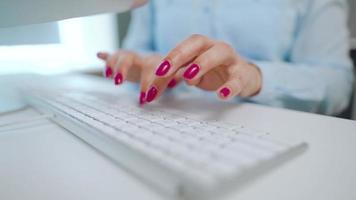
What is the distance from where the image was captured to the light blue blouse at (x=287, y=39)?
616 mm

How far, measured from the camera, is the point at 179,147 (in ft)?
0.65

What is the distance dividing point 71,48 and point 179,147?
88 centimetres

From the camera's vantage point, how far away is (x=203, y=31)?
89 cm

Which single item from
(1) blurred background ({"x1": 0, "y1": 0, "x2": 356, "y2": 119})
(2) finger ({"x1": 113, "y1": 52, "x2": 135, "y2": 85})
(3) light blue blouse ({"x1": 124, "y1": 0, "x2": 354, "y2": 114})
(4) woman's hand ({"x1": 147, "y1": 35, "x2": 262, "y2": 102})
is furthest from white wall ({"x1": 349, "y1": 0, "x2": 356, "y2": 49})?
(2) finger ({"x1": 113, "y1": 52, "x2": 135, "y2": 85})

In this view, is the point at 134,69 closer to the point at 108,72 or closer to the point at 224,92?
the point at 108,72

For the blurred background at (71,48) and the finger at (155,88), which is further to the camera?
the blurred background at (71,48)

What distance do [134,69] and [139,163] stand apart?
0.40 metres

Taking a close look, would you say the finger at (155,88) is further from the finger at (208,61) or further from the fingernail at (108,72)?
the fingernail at (108,72)

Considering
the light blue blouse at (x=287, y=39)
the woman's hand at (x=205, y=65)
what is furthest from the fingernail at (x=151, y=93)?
the light blue blouse at (x=287, y=39)

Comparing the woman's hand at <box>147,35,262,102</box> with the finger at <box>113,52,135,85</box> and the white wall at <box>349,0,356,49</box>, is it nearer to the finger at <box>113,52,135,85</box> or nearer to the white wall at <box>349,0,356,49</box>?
the finger at <box>113,52,135,85</box>

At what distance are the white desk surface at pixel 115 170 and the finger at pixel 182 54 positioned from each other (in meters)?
0.11

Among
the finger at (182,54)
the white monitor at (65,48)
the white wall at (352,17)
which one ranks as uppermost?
the white wall at (352,17)

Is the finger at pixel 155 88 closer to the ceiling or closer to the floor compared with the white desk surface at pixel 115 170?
closer to the ceiling

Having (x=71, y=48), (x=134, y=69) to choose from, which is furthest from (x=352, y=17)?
(x=71, y=48)
